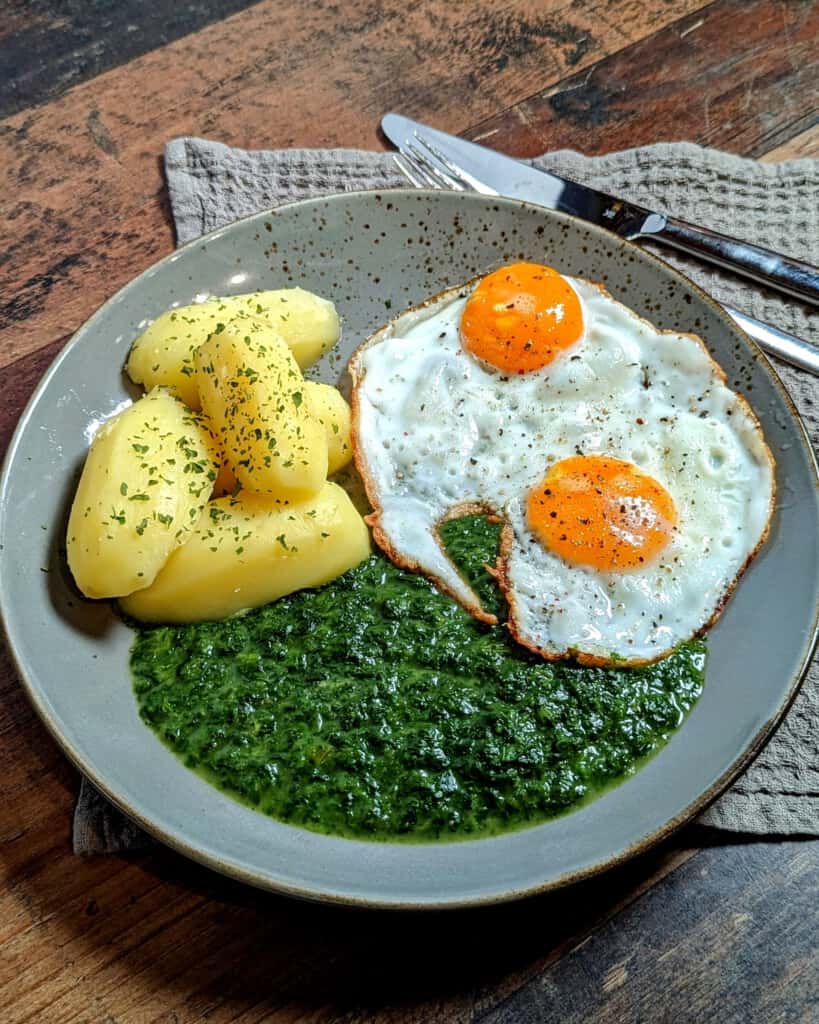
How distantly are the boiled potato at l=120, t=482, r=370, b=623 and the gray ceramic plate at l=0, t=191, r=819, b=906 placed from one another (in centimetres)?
19

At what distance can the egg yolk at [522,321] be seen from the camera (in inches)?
108

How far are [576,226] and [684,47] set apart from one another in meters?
1.31

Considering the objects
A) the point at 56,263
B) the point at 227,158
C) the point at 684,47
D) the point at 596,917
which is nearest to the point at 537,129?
the point at 684,47

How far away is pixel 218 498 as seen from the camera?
8.15 ft

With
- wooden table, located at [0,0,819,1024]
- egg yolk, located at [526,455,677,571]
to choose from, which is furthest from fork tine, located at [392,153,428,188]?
egg yolk, located at [526,455,677,571]

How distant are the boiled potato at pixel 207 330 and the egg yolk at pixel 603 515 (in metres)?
0.80

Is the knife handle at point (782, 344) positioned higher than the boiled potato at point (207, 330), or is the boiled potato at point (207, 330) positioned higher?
the boiled potato at point (207, 330)

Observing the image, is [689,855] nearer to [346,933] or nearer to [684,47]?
[346,933]

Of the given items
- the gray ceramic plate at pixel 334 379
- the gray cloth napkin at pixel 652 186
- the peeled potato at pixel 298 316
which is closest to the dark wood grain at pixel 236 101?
the gray cloth napkin at pixel 652 186

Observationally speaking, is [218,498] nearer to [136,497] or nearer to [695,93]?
[136,497]

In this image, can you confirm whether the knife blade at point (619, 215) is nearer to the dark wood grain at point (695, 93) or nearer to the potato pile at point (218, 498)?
the dark wood grain at point (695, 93)

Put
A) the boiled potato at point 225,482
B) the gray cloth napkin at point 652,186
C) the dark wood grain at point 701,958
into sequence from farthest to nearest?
the gray cloth napkin at point 652,186 < the boiled potato at point 225,482 < the dark wood grain at point 701,958

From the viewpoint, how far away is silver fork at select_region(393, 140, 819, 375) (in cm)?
286

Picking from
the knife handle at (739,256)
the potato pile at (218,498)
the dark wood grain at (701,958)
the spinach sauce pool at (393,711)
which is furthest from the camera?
the knife handle at (739,256)
